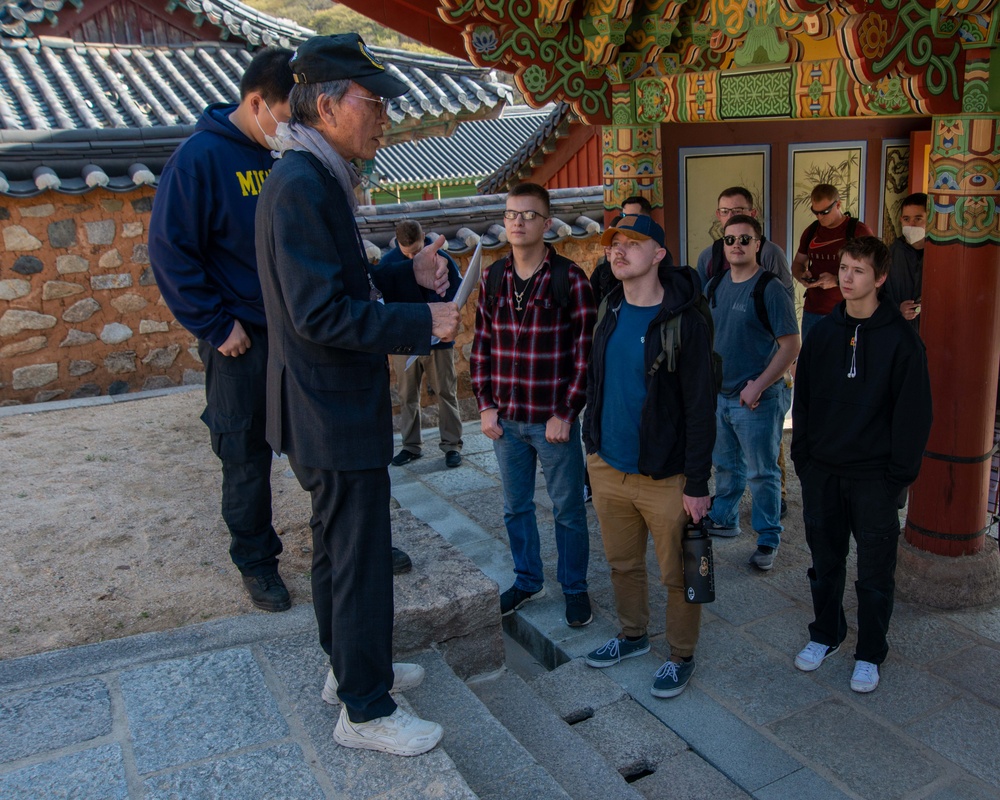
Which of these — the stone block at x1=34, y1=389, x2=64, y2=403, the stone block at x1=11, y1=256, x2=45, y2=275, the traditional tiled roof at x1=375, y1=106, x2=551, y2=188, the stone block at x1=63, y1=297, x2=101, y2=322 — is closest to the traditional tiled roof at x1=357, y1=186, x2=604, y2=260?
the stone block at x1=63, y1=297, x2=101, y2=322

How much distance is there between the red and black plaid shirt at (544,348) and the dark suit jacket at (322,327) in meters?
1.43

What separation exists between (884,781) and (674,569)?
100cm

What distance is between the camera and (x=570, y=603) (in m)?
4.05

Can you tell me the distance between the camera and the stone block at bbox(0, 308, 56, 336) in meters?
6.65

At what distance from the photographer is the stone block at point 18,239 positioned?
257 inches

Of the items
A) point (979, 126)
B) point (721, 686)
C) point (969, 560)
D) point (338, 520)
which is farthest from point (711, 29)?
point (338, 520)

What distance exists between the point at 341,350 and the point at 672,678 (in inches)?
80.5

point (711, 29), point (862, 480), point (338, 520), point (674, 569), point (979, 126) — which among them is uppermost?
point (711, 29)

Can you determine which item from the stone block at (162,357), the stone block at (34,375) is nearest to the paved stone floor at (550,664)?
the stone block at (162,357)

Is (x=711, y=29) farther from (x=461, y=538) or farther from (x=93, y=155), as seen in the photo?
(x=93, y=155)

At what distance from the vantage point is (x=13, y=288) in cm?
662

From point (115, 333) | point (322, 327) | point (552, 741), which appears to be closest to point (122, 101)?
point (115, 333)

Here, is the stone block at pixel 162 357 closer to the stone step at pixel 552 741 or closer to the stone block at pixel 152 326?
the stone block at pixel 152 326

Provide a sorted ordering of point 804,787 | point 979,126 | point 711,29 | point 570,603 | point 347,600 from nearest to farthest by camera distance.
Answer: point 347,600, point 804,787, point 979,126, point 570,603, point 711,29
